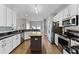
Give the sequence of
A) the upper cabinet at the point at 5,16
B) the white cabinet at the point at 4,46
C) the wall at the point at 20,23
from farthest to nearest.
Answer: the wall at the point at 20,23
the upper cabinet at the point at 5,16
the white cabinet at the point at 4,46

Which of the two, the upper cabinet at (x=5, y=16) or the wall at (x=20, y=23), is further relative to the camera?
the wall at (x=20, y=23)

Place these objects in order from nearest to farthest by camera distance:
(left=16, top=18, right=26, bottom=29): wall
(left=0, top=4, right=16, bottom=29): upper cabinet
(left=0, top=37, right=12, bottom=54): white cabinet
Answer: (left=0, top=37, right=12, bottom=54): white cabinet < (left=0, top=4, right=16, bottom=29): upper cabinet < (left=16, top=18, right=26, bottom=29): wall

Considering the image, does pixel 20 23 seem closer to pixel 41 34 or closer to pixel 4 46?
pixel 41 34

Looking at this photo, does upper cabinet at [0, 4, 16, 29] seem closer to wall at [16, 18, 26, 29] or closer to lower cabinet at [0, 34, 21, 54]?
lower cabinet at [0, 34, 21, 54]

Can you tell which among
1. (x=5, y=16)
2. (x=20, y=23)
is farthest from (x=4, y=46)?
(x=20, y=23)

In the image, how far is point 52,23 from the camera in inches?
283

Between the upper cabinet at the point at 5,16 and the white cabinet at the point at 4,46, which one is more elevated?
the upper cabinet at the point at 5,16

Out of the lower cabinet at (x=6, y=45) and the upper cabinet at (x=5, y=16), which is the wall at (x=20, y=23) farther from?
the lower cabinet at (x=6, y=45)

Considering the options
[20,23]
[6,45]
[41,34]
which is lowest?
[6,45]

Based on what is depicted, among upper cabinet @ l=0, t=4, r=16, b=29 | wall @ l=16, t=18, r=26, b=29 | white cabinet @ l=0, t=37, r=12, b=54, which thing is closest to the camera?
white cabinet @ l=0, t=37, r=12, b=54

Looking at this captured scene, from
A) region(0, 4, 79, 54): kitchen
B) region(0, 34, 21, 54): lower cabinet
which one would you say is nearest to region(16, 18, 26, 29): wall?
region(0, 4, 79, 54): kitchen

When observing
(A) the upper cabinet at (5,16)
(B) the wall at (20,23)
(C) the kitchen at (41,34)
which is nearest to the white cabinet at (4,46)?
(C) the kitchen at (41,34)

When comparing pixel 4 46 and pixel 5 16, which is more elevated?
pixel 5 16

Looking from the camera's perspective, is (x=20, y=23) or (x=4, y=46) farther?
(x=20, y=23)
